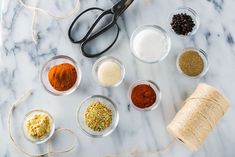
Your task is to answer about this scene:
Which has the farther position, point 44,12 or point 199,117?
point 44,12

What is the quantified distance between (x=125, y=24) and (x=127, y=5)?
0.08 metres

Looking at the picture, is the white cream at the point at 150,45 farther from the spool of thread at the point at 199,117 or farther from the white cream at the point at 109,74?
the spool of thread at the point at 199,117

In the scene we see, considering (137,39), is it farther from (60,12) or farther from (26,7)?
(26,7)

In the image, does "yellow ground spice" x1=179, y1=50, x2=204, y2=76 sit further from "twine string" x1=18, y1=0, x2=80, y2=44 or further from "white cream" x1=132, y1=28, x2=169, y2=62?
"twine string" x1=18, y1=0, x2=80, y2=44

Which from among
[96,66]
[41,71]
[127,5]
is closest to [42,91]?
[41,71]

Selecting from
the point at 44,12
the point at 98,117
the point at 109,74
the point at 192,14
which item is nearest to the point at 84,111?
the point at 98,117

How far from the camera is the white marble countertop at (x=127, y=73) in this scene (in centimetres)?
184

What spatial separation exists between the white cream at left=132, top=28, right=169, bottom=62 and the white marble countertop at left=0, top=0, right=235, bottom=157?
33 mm

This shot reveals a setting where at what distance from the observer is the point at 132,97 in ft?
5.97

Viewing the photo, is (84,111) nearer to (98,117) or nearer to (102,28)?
(98,117)

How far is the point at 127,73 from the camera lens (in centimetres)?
187

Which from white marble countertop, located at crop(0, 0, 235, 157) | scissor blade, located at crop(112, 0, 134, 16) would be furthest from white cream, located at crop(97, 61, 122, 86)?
scissor blade, located at crop(112, 0, 134, 16)

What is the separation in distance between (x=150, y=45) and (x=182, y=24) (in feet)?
0.48

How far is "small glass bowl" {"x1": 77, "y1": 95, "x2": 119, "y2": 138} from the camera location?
1821mm
